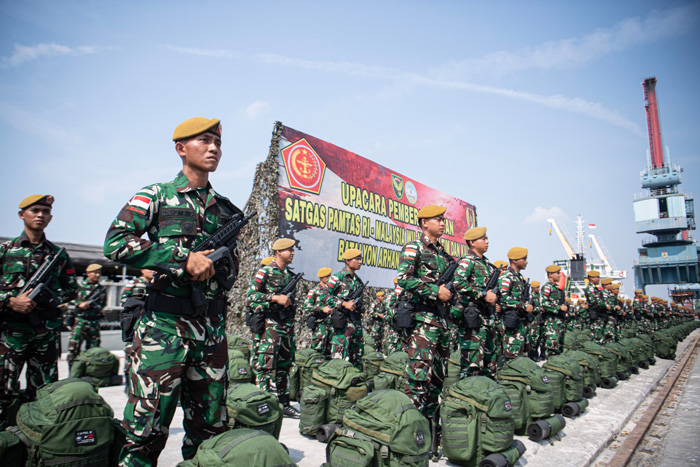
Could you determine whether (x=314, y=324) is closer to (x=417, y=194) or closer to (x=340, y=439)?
(x=340, y=439)

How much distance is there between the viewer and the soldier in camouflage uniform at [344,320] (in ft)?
22.1

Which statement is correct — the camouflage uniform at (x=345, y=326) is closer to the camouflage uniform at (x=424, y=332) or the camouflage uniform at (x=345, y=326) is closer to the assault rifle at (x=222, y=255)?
the camouflage uniform at (x=424, y=332)

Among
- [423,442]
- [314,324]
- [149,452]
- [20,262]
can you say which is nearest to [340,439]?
[423,442]

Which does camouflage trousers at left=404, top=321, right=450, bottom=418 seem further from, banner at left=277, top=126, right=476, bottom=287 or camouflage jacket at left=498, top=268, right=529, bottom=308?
banner at left=277, top=126, right=476, bottom=287

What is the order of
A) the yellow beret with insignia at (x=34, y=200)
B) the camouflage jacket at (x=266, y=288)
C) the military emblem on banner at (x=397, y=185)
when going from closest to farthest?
the yellow beret with insignia at (x=34, y=200) < the camouflage jacket at (x=266, y=288) < the military emblem on banner at (x=397, y=185)

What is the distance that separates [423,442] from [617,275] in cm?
6530

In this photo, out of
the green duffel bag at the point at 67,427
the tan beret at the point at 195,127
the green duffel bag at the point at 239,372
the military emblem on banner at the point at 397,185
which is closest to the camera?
the tan beret at the point at 195,127

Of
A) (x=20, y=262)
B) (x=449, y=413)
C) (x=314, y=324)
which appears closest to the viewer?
(x=449, y=413)

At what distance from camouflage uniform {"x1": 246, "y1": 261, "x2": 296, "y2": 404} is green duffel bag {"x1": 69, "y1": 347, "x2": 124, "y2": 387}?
3.18 m

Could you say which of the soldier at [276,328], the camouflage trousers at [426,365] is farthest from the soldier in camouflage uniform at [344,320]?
the camouflage trousers at [426,365]

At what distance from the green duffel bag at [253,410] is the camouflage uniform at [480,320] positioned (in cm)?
285

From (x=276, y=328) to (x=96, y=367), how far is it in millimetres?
3516

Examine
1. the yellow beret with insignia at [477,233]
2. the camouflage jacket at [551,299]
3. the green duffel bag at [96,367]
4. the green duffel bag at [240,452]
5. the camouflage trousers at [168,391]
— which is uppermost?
the yellow beret with insignia at [477,233]

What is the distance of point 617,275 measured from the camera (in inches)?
2238
